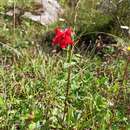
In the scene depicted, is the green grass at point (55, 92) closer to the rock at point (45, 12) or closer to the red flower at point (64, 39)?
the red flower at point (64, 39)

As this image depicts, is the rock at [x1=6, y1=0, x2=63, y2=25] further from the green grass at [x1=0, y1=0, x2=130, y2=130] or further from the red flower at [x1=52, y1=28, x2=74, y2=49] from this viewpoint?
the red flower at [x1=52, y1=28, x2=74, y2=49]

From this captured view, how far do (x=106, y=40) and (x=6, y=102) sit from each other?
2085 mm

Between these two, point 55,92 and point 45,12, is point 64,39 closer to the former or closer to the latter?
point 55,92

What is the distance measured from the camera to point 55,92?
13.0ft

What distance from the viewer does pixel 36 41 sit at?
5422 millimetres

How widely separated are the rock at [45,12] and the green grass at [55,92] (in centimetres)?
100

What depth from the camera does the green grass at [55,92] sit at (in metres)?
3.40

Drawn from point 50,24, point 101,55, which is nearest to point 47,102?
point 101,55

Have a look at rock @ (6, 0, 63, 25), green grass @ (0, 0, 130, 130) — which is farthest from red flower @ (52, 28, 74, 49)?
rock @ (6, 0, 63, 25)

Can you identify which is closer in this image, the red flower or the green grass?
the red flower

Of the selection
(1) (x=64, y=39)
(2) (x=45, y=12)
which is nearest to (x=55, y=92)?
(1) (x=64, y=39)

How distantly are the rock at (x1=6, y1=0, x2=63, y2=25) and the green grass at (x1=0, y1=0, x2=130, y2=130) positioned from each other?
100cm

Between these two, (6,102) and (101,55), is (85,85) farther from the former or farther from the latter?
(101,55)

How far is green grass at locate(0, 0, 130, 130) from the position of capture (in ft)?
11.2
